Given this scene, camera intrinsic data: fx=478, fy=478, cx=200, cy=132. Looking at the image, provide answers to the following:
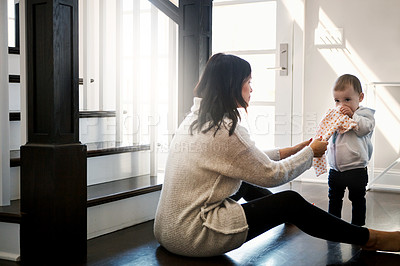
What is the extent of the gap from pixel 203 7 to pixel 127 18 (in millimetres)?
2054

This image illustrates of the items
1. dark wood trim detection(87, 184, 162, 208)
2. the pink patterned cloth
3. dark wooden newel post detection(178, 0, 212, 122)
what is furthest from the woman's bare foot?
dark wooden newel post detection(178, 0, 212, 122)

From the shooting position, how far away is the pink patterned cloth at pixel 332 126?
2240 mm

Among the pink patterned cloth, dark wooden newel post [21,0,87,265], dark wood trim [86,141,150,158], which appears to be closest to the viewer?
dark wooden newel post [21,0,87,265]

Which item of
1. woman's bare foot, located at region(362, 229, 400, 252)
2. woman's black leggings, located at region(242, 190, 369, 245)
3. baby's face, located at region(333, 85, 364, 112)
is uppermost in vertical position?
baby's face, located at region(333, 85, 364, 112)

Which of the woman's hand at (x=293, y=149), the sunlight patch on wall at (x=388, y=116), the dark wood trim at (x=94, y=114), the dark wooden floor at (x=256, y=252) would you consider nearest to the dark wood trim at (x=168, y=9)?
the dark wood trim at (x=94, y=114)

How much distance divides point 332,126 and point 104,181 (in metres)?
1.19

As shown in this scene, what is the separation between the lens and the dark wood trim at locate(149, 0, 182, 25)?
103 inches

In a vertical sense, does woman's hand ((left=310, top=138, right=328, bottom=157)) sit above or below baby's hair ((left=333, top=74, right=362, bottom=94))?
below

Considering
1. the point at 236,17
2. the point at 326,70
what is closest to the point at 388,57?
the point at 326,70

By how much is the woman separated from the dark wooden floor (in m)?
0.07

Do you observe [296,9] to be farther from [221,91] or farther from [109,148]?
[221,91]

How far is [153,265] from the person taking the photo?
5.75 feet

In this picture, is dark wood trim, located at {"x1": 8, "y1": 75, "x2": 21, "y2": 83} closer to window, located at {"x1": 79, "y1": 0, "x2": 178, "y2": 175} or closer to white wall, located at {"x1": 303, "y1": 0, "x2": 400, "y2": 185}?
window, located at {"x1": 79, "y1": 0, "x2": 178, "y2": 175}

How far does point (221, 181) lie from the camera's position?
1.78 m
